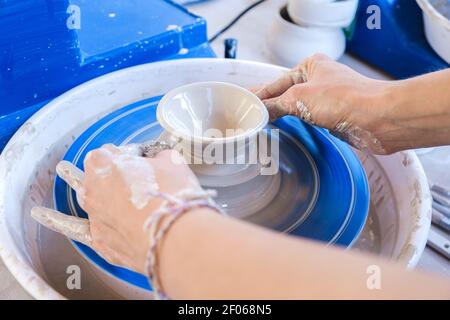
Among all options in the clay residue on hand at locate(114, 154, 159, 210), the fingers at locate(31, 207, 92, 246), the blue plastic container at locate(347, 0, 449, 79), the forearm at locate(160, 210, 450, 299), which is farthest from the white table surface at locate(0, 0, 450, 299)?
the forearm at locate(160, 210, 450, 299)

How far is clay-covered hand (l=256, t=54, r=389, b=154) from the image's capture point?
888mm

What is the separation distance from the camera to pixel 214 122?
3.12 ft

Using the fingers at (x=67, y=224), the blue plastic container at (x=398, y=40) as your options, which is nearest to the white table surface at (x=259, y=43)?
the blue plastic container at (x=398, y=40)

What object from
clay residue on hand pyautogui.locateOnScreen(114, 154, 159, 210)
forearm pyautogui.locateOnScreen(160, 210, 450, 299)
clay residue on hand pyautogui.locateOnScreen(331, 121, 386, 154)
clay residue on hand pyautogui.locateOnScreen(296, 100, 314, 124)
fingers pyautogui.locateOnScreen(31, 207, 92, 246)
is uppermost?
clay residue on hand pyautogui.locateOnScreen(114, 154, 159, 210)

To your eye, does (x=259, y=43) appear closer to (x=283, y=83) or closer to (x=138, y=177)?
(x=283, y=83)

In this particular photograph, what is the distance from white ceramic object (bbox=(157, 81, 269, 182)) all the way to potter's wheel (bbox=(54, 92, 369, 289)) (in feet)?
0.19

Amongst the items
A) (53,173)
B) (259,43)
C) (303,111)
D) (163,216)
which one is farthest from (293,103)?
(259,43)

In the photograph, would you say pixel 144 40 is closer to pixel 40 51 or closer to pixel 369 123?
→ pixel 40 51

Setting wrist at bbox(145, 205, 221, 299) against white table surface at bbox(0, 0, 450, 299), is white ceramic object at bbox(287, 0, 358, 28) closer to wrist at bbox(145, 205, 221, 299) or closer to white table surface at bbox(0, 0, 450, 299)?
white table surface at bbox(0, 0, 450, 299)

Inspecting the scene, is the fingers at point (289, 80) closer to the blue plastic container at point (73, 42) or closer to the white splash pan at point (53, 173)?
the white splash pan at point (53, 173)

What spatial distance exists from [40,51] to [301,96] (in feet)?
1.71

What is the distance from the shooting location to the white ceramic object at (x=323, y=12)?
4.55ft

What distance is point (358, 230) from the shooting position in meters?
0.84

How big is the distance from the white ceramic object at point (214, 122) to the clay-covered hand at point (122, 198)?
0.30 ft
